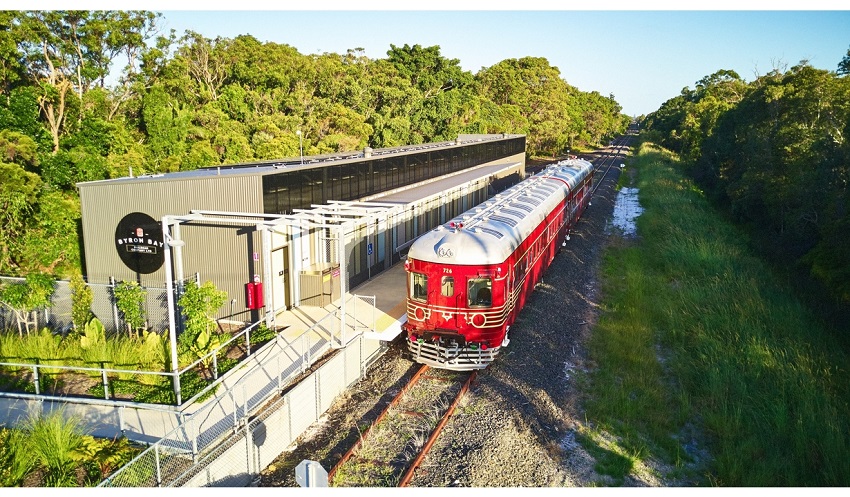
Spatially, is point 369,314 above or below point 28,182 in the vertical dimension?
below

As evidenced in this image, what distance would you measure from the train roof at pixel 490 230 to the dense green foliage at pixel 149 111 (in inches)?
440

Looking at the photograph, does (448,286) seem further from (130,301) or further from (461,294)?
(130,301)

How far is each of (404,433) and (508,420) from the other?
1930 millimetres

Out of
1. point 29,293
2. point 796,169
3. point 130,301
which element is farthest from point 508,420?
point 796,169

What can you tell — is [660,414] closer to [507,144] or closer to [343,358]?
[343,358]

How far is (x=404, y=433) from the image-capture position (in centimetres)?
1074

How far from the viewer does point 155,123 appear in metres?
33.0

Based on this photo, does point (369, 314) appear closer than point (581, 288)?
Yes

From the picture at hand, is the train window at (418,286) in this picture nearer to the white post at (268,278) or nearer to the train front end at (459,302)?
the train front end at (459,302)

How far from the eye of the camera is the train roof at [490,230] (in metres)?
13.0

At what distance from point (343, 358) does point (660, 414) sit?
6.36 meters

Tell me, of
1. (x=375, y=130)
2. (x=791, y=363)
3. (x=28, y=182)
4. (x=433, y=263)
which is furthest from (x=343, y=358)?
(x=375, y=130)

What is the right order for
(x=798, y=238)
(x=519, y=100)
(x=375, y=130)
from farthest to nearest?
(x=519, y=100) < (x=375, y=130) < (x=798, y=238)

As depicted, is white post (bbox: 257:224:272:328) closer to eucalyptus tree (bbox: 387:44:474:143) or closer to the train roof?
the train roof
